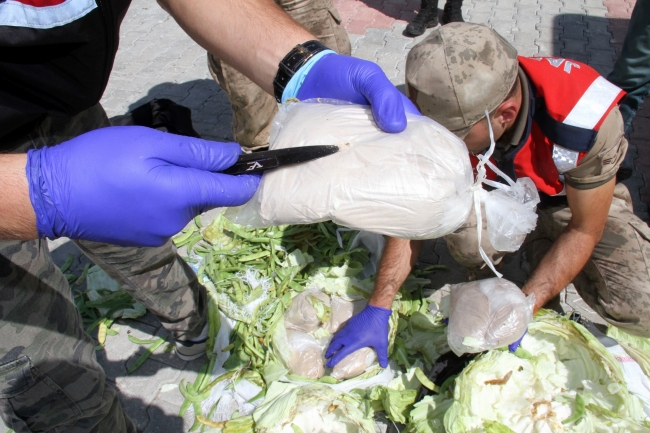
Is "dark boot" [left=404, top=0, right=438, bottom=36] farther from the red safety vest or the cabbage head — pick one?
the cabbage head

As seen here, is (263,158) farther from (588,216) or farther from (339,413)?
(588,216)

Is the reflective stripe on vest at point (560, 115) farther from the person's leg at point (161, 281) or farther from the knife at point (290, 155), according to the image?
the person's leg at point (161, 281)

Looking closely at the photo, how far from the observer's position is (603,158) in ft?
6.55

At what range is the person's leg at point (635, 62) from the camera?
315cm

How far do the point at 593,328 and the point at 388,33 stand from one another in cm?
456

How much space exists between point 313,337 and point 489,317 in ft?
3.43

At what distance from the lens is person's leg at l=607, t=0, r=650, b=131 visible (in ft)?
10.3

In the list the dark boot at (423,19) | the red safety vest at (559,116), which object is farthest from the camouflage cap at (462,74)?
the dark boot at (423,19)

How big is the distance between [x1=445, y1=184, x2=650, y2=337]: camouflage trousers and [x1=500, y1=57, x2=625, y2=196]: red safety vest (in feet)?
1.23

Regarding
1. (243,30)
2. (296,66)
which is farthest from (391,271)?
(243,30)

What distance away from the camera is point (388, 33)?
19.4 ft

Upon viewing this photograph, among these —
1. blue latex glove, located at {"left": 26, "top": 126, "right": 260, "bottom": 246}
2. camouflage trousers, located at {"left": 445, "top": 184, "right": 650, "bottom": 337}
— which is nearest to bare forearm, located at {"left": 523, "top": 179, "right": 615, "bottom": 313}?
camouflage trousers, located at {"left": 445, "top": 184, "right": 650, "bottom": 337}

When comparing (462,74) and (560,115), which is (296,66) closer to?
(462,74)

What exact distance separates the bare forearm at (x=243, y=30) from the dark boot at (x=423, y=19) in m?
4.33
